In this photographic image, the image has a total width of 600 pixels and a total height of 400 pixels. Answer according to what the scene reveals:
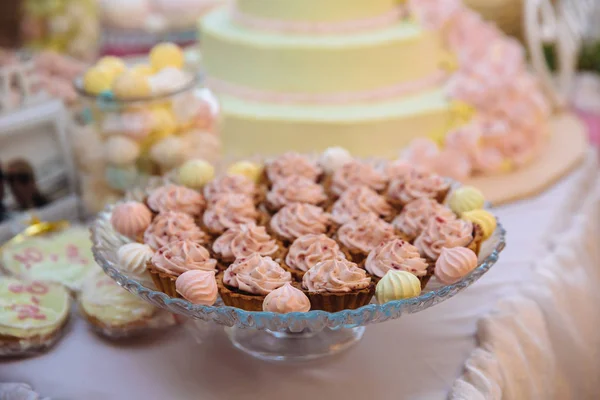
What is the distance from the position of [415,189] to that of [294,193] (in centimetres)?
26

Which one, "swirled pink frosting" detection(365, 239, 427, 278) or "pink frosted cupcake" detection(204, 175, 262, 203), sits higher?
"swirled pink frosting" detection(365, 239, 427, 278)

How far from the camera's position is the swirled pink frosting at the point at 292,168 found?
1586mm

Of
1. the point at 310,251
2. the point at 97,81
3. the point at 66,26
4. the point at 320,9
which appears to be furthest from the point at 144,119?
the point at 66,26

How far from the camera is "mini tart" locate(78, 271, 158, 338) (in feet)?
4.43

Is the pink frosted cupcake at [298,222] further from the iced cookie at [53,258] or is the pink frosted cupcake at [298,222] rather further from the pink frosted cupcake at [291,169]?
the iced cookie at [53,258]

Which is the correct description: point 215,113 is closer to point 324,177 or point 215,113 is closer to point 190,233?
point 324,177

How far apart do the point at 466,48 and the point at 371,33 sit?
Answer: 1.37 feet

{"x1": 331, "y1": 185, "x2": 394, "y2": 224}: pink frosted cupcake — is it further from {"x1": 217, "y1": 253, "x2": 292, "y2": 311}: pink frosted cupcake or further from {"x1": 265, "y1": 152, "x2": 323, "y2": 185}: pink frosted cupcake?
{"x1": 217, "y1": 253, "x2": 292, "y2": 311}: pink frosted cupcake

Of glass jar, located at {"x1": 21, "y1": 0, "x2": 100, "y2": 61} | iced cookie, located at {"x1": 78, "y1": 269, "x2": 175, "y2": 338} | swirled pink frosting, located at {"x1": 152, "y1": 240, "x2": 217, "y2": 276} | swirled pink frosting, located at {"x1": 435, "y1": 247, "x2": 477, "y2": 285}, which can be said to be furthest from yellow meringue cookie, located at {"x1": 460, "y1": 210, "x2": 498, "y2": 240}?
glass jar, located at {"x1": 21, "y1": 0, "x2": 100, "y2": 61}

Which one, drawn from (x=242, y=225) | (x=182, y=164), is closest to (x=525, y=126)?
(x=182, y=164)

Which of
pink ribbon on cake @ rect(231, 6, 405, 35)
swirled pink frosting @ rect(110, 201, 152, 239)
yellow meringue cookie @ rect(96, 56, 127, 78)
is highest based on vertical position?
yellow meringue cookie @ rect(96, 56, 127, 78)

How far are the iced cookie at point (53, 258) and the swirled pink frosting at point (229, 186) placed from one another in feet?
1.11

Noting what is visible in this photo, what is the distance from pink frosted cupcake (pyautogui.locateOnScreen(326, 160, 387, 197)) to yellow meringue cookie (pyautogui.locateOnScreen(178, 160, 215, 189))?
0.95 feet

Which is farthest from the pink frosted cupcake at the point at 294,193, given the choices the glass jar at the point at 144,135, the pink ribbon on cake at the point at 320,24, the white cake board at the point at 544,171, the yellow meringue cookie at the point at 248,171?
the pink ribbon on cake at the point at 320,24
